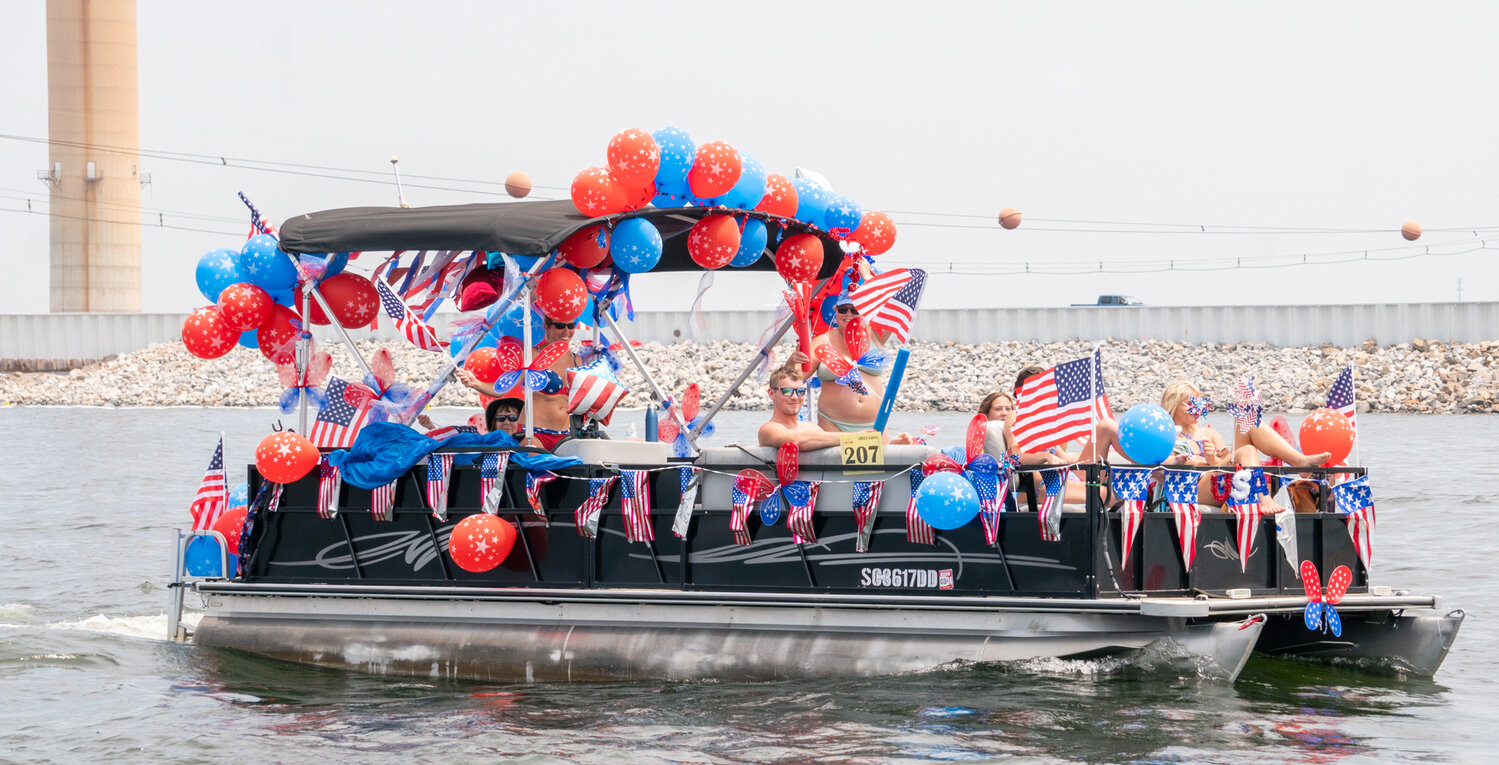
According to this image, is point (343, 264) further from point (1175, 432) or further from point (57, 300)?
point (57, 300)

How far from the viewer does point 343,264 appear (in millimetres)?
10414

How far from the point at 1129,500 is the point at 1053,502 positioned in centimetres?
47

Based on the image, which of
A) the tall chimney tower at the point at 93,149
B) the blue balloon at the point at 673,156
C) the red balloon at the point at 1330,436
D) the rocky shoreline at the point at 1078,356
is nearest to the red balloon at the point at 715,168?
the blue balloon at the point at 673,156

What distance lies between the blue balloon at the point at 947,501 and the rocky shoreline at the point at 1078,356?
96.9 ft

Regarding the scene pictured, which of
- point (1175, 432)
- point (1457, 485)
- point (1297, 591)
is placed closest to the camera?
point (1175, 432)

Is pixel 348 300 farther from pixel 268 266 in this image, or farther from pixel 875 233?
pixel 875 233

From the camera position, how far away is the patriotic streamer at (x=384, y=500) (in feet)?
33.0

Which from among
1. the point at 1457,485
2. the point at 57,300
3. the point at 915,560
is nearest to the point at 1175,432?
the point at 915,560

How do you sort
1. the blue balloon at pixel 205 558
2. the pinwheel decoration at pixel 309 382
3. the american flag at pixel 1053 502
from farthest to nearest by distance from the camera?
the blue balloon at pixel 205 558 → the pinwheel decoration at pixel 309 382 → the american flag at pixel 1053 502

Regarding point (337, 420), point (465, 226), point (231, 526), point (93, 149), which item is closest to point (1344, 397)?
point (465, 226)

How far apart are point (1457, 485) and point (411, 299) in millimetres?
17179

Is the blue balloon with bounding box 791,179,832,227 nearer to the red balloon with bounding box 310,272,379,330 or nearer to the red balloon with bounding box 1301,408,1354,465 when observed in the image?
the red balloon with bounding box 310,272,379,330

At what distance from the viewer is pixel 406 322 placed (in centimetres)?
985

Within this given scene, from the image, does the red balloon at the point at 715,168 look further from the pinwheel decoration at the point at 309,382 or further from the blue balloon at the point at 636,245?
the pinwheel decoration at the point at 309,382
